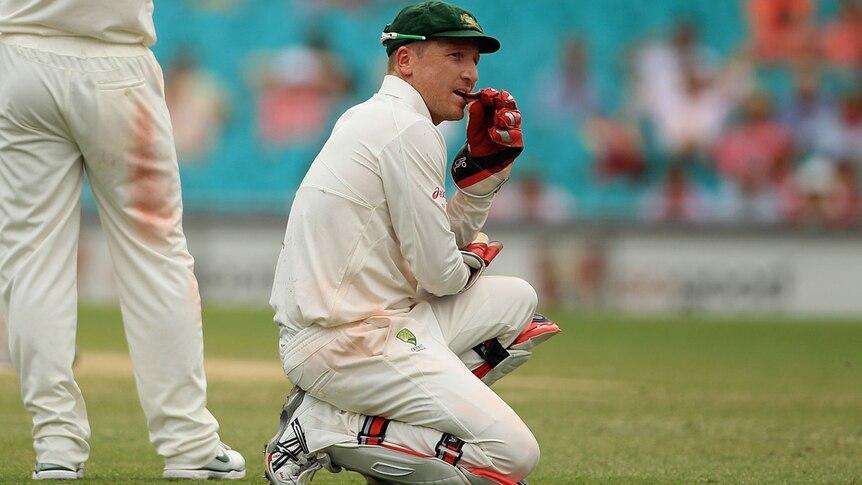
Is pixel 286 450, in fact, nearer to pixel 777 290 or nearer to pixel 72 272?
pixel 72 272

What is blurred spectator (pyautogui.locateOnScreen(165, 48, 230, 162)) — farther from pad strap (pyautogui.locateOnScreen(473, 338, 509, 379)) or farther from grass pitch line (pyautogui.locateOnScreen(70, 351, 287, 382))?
pad strap (pyautogui.locateOnScreen(473, 338, 509, 379))

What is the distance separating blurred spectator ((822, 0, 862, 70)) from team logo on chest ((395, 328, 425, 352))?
13.9 m

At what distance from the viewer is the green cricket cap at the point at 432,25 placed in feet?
12.9

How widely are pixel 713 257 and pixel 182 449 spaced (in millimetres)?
11434

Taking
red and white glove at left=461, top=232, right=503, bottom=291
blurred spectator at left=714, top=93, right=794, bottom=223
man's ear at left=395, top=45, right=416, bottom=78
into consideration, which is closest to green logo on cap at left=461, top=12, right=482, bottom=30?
man's ear at left=395, top=45, right=416, bottom=78

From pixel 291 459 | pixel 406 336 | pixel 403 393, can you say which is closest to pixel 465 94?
pixel 406 336

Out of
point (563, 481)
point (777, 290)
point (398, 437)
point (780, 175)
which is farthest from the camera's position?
point (780, 175)

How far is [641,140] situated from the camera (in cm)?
1659

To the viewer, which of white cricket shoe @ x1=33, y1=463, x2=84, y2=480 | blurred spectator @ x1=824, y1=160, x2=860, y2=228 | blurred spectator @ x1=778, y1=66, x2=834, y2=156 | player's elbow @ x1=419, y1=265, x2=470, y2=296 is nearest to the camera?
player's elbow @ x1=419, y1=265, x2=470, y2=296

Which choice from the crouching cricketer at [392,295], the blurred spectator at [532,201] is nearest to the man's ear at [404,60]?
the crouching cricketer at [392,295]

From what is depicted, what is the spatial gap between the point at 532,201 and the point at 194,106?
14.0 ft

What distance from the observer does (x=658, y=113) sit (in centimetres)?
1659

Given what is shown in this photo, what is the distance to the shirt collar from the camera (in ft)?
13.0

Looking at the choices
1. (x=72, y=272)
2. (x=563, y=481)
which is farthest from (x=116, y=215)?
(x=563, y=481)
